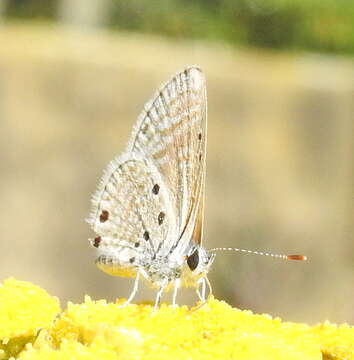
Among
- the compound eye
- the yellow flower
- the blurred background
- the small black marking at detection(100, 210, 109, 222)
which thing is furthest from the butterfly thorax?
the blurred background

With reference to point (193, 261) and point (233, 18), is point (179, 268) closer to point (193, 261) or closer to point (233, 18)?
point (193, 261)

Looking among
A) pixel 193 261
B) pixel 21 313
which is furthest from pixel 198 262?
pixel 21 313

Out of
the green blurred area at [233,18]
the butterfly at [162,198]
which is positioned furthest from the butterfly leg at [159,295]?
the green blurred area at [233,18]

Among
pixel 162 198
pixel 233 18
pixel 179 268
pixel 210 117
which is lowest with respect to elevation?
pixel 179 268

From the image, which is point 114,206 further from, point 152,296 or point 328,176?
point 328,176

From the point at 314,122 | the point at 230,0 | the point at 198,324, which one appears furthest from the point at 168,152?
the point at 314,122

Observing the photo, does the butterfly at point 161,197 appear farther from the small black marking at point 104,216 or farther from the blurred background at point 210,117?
the blurred background at point 210,117
